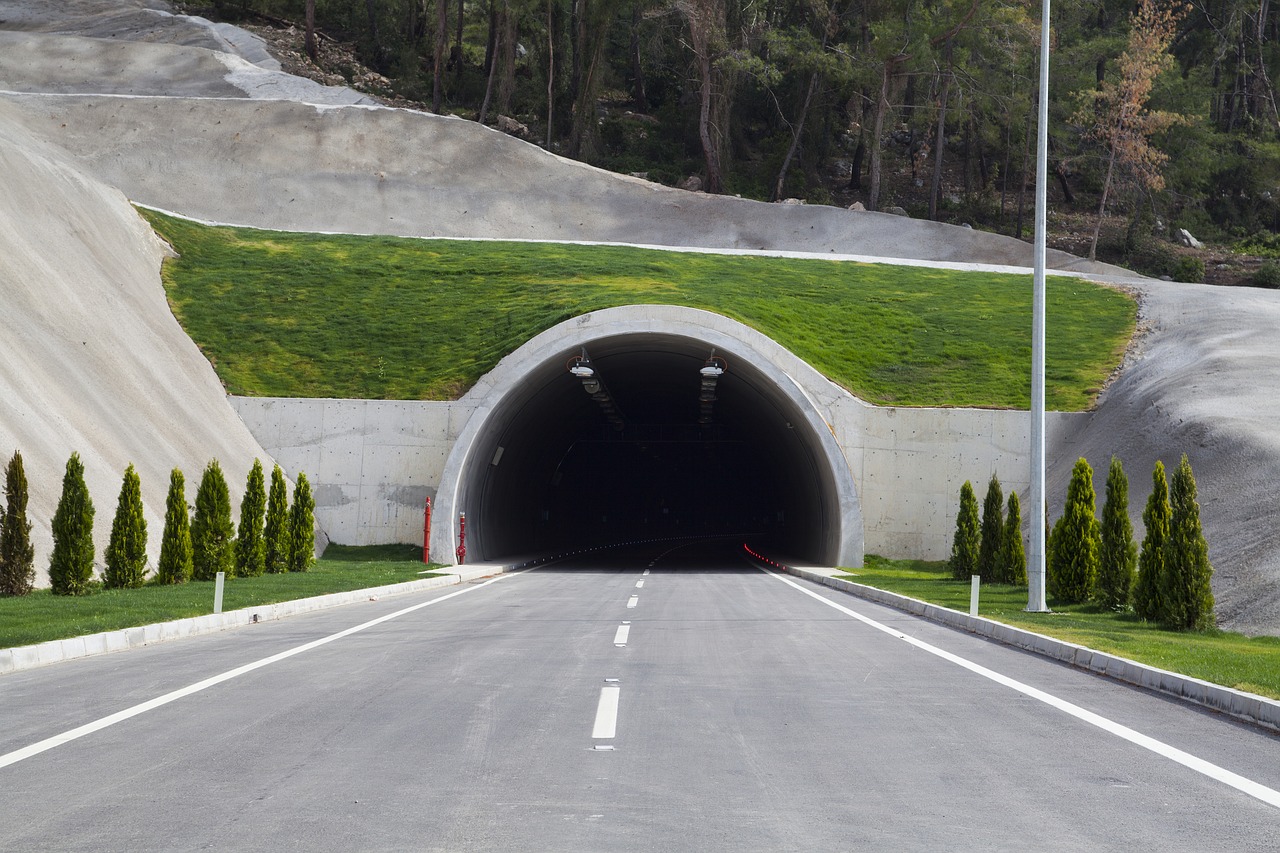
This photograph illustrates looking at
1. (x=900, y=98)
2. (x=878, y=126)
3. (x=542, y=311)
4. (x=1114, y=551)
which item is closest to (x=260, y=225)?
(x=542, y=311)

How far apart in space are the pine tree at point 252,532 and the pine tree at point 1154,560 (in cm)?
1561

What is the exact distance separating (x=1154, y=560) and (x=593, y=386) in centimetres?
2049

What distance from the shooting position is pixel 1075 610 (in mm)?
18484

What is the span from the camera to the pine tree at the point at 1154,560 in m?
16.2

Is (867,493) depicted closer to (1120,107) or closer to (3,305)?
(3,305)

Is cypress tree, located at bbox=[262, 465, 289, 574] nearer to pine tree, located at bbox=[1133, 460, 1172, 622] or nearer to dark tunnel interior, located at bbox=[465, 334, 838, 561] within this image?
dark tunnel interior, located at bbox=[465, 334, 838, 561]

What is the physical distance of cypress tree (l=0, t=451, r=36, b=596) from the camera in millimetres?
16719

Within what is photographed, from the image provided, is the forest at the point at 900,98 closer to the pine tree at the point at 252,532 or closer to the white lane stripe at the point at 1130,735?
the pine tree at the point at 252,532

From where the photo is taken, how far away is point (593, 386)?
3478 centimetres

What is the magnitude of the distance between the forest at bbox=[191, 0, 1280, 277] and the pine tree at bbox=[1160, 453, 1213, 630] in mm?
39818

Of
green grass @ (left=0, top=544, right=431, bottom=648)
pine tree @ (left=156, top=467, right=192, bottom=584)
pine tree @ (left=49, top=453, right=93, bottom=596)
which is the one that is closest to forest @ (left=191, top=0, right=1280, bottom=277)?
green grass @ (left=0, top=544, right=431, bottom=648)

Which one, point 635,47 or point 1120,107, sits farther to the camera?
point 635,47

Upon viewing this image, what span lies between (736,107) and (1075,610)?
5442 centimetres

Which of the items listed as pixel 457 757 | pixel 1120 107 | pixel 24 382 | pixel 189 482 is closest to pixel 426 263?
pixel 189 482
